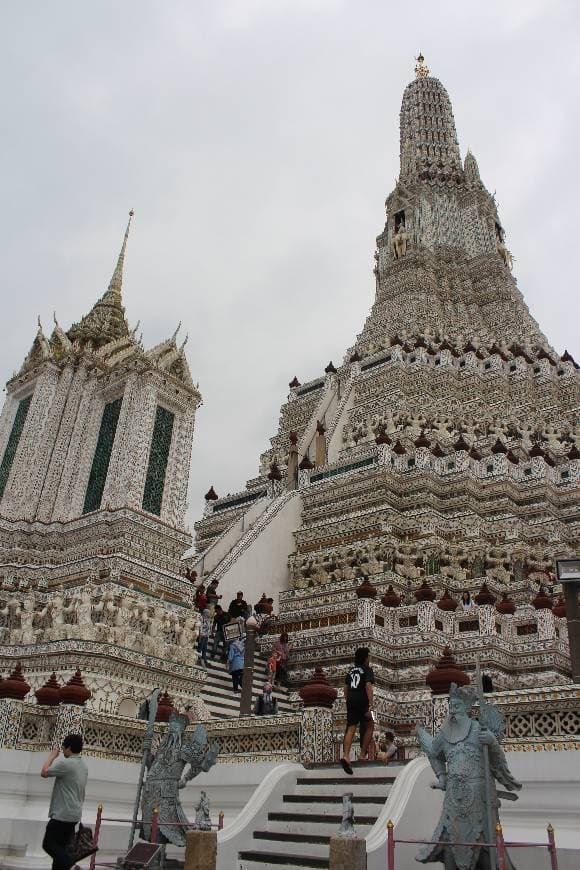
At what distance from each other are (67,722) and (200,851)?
3627mm

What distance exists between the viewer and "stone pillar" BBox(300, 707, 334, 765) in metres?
8.88

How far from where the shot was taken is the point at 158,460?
1864cm

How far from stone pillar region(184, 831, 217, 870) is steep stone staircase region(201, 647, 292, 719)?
807 cm

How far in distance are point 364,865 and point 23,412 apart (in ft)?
57.1

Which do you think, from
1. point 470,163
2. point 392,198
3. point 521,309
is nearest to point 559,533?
point 521,309

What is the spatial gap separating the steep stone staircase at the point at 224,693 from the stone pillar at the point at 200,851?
26.5 feet

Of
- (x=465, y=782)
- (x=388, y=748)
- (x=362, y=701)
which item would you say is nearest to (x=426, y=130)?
(x=388, y=748)

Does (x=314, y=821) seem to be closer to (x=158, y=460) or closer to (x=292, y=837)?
(x=292, y=837)

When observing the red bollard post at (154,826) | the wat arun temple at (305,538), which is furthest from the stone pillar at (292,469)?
the red bollard post at (154,826)

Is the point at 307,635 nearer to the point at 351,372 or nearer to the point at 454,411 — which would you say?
the point at 454,411

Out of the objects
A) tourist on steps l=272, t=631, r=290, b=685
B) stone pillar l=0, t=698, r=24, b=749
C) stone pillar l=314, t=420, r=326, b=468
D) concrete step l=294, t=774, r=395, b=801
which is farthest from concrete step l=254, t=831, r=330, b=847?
stone pillar l=314, t=420, r=326, b=468

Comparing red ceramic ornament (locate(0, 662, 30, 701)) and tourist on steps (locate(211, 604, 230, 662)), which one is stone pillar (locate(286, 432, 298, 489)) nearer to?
tourist on steps (locate(211, 604, 230, 662))

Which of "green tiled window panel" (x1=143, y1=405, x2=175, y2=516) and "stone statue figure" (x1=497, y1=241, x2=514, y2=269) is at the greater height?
"stone statue figure" (x1=497, y1=241, x2=514, y2=269)

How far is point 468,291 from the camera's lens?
126 ft
